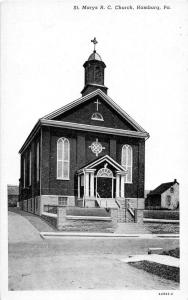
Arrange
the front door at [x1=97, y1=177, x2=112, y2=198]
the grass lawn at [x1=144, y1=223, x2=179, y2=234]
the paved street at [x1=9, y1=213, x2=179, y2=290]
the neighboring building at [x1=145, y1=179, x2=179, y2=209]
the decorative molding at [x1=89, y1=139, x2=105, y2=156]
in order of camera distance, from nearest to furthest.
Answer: the paved street at [x1=9, y1=213, x2=179, y2=290]
the grass lawn at [x1=144, y1=223, x2=179, y2=234]
the decorative molding at [x1=89, y1=139, x2=105, y2=156]
the front door at [x1=97, y1=177, x2=112, y2=198]
the neighboring building at [x1=145, y1=179, x2=179, y2=209]

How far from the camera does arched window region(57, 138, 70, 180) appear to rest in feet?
75.7

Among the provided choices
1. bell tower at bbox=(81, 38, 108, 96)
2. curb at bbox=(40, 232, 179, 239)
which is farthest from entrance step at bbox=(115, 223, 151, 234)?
bell tower at bbox=(81, 38, 108, 96)

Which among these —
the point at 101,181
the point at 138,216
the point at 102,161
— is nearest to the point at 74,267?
the point at 138,216

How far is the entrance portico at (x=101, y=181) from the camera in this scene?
23.0 m

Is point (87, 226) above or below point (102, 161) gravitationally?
below

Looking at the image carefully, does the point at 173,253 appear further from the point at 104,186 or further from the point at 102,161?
the point at 104,186

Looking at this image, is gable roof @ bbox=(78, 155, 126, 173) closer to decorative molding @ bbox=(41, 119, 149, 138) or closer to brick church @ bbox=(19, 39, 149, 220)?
brick church @ bbox=(19, 39, 149, 220)

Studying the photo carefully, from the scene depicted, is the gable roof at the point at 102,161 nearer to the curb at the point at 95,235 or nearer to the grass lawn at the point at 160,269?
the curb at the point at 95,235

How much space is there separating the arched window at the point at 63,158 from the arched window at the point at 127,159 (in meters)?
4.27

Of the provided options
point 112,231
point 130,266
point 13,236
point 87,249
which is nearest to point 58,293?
point 130,266

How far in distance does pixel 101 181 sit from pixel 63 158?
3.36 metres

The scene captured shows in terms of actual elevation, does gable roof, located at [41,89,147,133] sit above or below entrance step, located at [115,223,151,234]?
above

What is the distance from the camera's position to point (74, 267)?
10.2m

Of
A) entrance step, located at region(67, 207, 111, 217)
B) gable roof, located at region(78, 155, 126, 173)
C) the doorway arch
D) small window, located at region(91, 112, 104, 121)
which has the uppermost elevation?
small window, located at region(91, 112, 104, 121)
